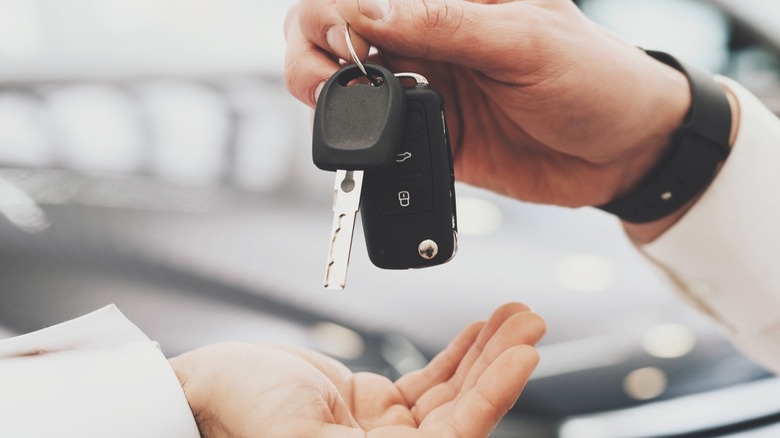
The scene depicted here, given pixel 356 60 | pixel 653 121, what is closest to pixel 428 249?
pixel 356 60

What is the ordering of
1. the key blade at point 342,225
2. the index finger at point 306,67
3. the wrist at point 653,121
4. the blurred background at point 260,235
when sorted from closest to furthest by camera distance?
the key blade at point 342,225 → the index finger at point 306,67 → the wrist at point 653,121 → the blurred background at point 260,235

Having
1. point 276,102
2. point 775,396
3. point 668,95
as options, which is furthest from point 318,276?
point 775,396

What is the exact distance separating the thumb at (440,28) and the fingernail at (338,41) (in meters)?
0.01

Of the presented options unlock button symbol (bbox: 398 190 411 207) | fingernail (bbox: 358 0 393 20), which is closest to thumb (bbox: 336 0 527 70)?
fingernail (bbox: 358 0 393 20)

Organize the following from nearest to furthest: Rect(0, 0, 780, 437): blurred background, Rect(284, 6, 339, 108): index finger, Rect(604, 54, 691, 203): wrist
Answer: Rect(284, 6, 339, 108): index finger, Rect(604, 54, 691, 203): wrist, Rect(0, 0, 780, 437): blurred background

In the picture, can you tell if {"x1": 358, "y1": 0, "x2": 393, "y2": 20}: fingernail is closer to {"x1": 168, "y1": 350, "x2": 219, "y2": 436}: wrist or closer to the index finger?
the index finger

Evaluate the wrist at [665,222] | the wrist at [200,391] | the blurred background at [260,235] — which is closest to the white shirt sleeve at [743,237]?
the wrist at [665,222]

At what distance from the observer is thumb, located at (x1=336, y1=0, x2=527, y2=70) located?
453 millimetres

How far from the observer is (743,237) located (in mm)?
688

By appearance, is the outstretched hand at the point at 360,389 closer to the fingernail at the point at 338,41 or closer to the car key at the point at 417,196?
the car key at the point at 417,196

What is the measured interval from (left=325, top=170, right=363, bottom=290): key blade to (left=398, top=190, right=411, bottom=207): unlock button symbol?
0.05m

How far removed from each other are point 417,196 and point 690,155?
35 centimetres

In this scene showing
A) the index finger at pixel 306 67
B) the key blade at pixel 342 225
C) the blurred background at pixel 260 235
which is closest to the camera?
the key blade at pixel 342 225

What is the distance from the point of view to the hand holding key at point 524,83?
0.47 m
